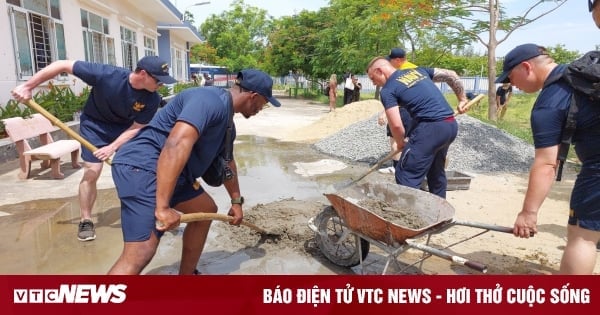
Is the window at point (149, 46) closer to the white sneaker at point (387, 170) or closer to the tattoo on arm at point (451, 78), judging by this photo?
the white sneaker at point (387, 170)

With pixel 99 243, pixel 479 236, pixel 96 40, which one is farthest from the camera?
pixel 96 40

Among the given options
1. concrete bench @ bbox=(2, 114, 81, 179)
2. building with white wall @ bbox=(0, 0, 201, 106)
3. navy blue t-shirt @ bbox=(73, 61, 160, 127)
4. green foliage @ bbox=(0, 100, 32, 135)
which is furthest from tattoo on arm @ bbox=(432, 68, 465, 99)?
building with white wall @ bbox=(0, 0, 201, 106)

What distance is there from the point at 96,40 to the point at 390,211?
40.1ft

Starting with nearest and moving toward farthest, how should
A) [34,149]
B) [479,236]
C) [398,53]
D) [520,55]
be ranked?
[520,55]
[479,236]
[398,53]
[34,149]

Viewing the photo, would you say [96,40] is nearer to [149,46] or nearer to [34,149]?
[149,46]

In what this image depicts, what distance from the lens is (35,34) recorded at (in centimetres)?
877

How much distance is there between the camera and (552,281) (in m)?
2.34

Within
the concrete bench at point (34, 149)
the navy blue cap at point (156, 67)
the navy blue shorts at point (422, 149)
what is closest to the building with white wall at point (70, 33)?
the concrete bench at point (34, 149)

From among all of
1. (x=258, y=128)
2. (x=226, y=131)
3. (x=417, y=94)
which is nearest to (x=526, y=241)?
(x=417, y=94)

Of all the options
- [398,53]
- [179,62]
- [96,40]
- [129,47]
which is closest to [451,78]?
[398,53]

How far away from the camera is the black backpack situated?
2141mm

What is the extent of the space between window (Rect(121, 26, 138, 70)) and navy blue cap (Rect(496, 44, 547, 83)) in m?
14.9

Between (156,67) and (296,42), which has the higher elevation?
(296,42)

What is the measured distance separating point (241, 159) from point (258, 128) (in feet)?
15.2
